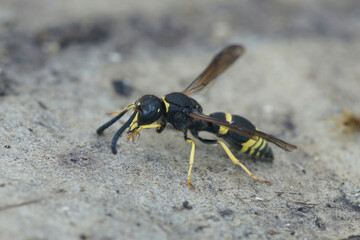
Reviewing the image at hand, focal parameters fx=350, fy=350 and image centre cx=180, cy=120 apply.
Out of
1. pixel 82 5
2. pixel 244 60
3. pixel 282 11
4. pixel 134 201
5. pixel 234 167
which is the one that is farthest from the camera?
pixel 282 11

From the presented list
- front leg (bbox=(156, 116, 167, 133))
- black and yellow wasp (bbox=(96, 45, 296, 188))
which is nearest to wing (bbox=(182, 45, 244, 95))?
black and yellow wasp (bbox=(96, 45, 296, 188))

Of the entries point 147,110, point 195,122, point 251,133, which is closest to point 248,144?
point 251,133

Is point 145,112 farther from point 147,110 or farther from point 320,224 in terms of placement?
point 320,224

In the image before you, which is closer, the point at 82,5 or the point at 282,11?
the point at 82,5

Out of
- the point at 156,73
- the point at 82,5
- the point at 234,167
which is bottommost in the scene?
the point at 234,167

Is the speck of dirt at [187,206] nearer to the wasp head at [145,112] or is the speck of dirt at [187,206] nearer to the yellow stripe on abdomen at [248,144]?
the wasp head at [145,112]

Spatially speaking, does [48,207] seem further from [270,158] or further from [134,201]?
[270,158]

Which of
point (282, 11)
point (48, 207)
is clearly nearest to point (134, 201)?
point (48, 207)
